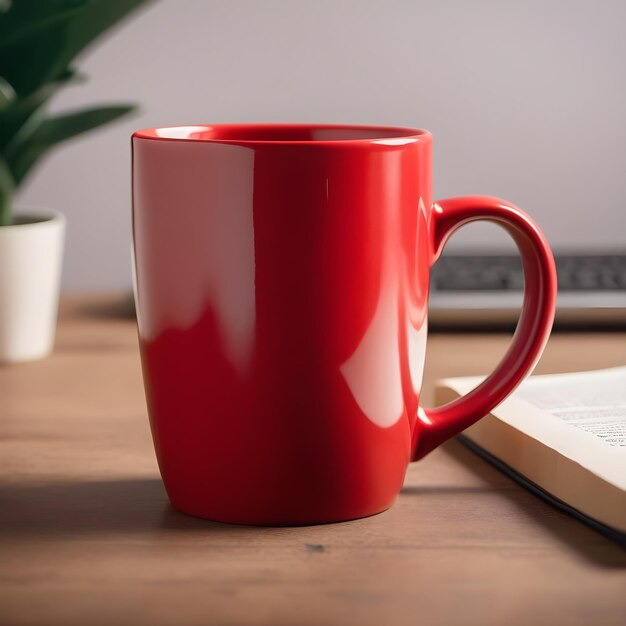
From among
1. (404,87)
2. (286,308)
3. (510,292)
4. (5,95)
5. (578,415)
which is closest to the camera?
(286,308)

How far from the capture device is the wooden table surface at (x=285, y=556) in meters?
0.30

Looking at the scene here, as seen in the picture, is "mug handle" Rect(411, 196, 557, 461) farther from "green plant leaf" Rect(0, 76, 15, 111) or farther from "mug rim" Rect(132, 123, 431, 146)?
"green plant leaf" Rect(0, 76, 15, 111)

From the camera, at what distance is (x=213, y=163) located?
1.09 ft

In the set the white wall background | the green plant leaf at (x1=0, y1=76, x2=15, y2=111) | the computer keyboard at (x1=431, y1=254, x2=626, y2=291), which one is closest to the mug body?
the green plant leaf at (x1=0, y1=76, x2=15, y2=111)

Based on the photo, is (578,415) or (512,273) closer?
(578,415)

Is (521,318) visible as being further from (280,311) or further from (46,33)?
(46,33)

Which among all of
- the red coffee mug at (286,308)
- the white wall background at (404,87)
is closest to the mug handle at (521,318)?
the red coffee mug at (286,308)

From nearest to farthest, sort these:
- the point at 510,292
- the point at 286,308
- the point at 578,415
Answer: the point at 286,308, the point at 578,415, the point at 510,292

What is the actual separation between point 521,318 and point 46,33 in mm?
399

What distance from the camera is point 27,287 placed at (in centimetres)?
64

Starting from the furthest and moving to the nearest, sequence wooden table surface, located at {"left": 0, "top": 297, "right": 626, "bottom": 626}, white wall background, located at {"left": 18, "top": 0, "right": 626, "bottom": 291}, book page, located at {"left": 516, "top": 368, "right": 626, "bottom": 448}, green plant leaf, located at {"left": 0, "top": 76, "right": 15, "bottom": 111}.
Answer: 1. white wall background, located at {"left": 18, "top": 0, "right": 626, "bottom": 291}
2. green plant leaf, located at {"left": 0, "top": 76, "right": 15, "bottom": 111}
3. book page, located at {"left": 516, "top": 368, "right": 626, "bottom": 448}
4. wooden table surface, located at {"left": 0, "top": 297, "right": 626, "bottom": 626}

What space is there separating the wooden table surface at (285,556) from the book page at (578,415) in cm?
3

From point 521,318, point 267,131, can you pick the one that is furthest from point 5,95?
point 521,318

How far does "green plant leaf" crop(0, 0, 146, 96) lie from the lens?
1.95 ft
